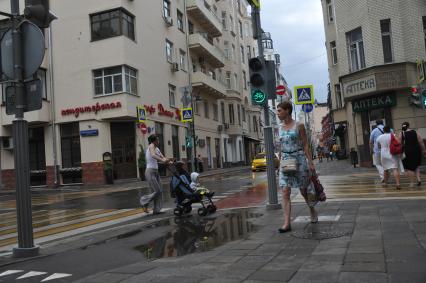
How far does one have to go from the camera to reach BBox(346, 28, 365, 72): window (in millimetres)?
22672

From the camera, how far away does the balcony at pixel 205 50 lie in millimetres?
40625

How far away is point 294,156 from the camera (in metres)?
6.97

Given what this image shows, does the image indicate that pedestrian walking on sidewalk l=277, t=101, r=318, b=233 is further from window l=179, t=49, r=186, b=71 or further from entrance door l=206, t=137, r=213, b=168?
entrance door l=206, t=137, r=213, b=168

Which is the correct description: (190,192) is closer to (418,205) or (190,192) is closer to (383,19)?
(418,205)

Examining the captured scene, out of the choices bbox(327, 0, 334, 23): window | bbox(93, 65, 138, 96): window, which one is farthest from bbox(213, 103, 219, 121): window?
bbox(93, 65, 138, 96): window

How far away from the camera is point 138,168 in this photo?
29922 mm

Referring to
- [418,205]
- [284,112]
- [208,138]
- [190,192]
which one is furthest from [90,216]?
[208,138]

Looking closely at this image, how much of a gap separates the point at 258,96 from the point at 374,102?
14285 millimetres

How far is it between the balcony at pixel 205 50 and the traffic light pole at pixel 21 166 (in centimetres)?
3427

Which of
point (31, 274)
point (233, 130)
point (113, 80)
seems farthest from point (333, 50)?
point (31, 274)

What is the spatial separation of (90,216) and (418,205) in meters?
7.41

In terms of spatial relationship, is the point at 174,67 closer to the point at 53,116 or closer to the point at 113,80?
the point at 113,80

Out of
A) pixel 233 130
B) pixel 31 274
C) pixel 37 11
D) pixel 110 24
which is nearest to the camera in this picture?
pixel 31 274

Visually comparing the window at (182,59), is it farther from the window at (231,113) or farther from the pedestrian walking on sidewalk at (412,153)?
the pedestrian walking on sidewalk at (412,153)
